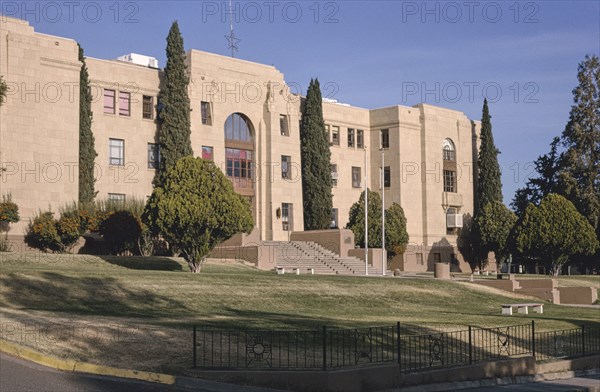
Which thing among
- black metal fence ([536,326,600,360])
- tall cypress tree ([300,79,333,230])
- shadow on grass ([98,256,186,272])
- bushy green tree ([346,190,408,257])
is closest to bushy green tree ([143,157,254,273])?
shadow on grass ([98,256,186,272])

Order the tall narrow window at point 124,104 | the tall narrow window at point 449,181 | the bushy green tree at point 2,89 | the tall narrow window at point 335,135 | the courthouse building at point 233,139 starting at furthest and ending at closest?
the tall narrow window at point 449,181 < the tall narrow window at point 335,135 < the tall narrow window at point 124,104 < the courthouse building at point 233,139 < the bushy green tree at point 2,89

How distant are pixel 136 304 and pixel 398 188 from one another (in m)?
43.0

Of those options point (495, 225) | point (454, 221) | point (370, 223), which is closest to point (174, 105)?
point (370, 223)

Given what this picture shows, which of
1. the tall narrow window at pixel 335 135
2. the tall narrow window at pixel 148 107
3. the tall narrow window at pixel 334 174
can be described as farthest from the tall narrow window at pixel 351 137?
the tall narrow window at pixel 148 107

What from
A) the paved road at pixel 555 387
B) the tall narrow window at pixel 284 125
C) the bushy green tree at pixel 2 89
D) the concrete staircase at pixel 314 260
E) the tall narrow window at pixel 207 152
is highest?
the tall narrow window at pixel 284 125

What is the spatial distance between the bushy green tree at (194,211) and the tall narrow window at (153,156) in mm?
14113

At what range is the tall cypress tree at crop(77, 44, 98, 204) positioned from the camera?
50.0 metres

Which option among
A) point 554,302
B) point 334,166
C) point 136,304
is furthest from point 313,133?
point 136,304

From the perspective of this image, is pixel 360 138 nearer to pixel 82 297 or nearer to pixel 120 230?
pixel 120 230

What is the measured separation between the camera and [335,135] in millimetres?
68625

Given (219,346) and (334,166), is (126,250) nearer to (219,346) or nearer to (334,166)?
(334,166)

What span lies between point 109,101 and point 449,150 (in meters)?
32.0

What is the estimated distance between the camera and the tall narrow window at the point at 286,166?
6187cm

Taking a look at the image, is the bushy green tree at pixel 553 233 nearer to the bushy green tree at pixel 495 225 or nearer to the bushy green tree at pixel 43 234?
the bushy green tree at pixel 495 225
